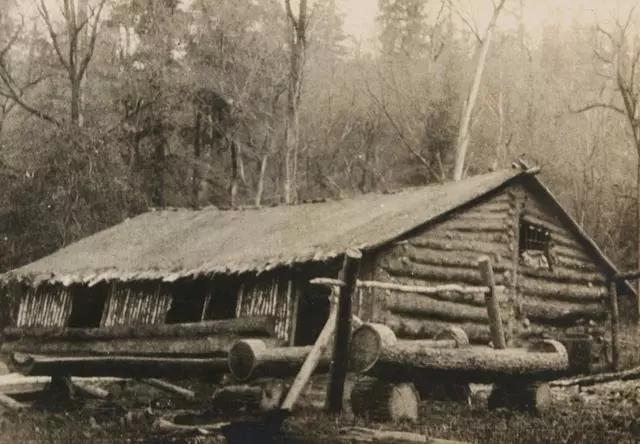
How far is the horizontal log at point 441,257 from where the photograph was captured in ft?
56.8

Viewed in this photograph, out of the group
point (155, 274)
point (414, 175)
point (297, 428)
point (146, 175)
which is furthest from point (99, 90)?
point (297, 428)

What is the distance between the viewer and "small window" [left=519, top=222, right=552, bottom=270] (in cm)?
2011

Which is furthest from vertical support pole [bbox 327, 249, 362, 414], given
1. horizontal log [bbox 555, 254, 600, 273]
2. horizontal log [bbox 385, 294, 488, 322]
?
horizontal log [bbox 555, 254, 600, 273]

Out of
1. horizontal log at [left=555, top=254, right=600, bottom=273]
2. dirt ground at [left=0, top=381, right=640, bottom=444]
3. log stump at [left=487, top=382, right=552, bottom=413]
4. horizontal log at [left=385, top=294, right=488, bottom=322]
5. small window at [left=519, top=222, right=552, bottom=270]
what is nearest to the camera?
dirt ground at [left=0, top=381, right=640, bottom=444]

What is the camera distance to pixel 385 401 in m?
11.9

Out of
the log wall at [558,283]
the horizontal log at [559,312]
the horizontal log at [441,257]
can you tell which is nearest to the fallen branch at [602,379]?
the log wall at [558,283]

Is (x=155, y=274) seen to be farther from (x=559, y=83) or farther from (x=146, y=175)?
(x=559, y=83)

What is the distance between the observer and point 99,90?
38969 mm

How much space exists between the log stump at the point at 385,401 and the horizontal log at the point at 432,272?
485cm

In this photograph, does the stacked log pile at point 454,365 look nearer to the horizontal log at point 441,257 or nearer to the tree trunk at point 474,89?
the horizontal log at point 441,257

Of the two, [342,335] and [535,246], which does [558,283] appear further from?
[342,335]

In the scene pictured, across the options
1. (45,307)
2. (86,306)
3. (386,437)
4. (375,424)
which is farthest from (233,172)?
(386,437)

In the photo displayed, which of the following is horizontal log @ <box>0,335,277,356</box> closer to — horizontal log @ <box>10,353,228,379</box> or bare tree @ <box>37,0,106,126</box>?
horizontal log @ <box>10,353,228,379</box>

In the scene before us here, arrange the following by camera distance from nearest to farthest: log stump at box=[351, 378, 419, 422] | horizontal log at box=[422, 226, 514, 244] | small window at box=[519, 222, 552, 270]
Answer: log stump at box=[351, 378, 419, 422]
horizontal log at box=[422, 226, 514, 244]
small window at box=[519, 222, 552, 270]
